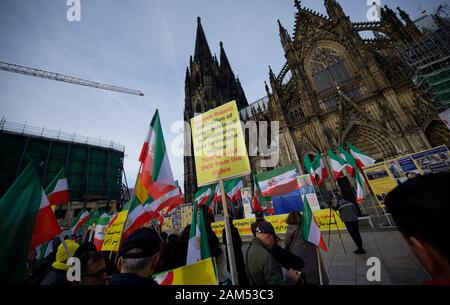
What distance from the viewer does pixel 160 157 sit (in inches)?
127

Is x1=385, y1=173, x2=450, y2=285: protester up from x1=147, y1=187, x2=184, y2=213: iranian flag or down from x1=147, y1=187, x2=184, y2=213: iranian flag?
down

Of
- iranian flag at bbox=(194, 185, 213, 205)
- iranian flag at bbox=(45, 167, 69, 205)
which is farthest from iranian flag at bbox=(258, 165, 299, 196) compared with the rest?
iranian flag at bbox=(45, 167, 69, 205)

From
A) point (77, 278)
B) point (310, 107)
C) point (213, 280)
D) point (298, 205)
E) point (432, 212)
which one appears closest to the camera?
point (432, 212)

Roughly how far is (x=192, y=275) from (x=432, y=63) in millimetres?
18613

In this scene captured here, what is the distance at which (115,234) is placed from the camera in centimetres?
434

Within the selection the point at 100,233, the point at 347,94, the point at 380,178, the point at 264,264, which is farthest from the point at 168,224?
the point at 347,94

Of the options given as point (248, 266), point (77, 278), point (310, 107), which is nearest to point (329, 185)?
point (310, 107)

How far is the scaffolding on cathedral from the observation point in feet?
36.9

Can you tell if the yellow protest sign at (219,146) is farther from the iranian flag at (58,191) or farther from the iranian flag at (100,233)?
the iranian flag at (100,233)

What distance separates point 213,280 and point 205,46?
1766 inches

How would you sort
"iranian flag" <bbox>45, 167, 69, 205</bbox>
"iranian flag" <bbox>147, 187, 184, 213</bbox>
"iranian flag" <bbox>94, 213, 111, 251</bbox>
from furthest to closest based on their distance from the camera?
1. "iranian flag" <bbox>94, 213, 111, 251</bbox>
2. "iranian flag" <bbox>45, 167, 69, 205</bbox>
3. "iranian flag" <bbox>147, 187, 184, 213</bbox>

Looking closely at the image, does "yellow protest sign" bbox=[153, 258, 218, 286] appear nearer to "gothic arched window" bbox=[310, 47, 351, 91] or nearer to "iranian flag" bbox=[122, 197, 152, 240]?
"iranian flag" bbox=[122, 197, 152, 240]

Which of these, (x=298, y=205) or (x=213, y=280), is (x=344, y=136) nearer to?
(x=298, y=205)

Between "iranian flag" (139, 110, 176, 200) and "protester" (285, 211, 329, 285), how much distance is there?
225cm
